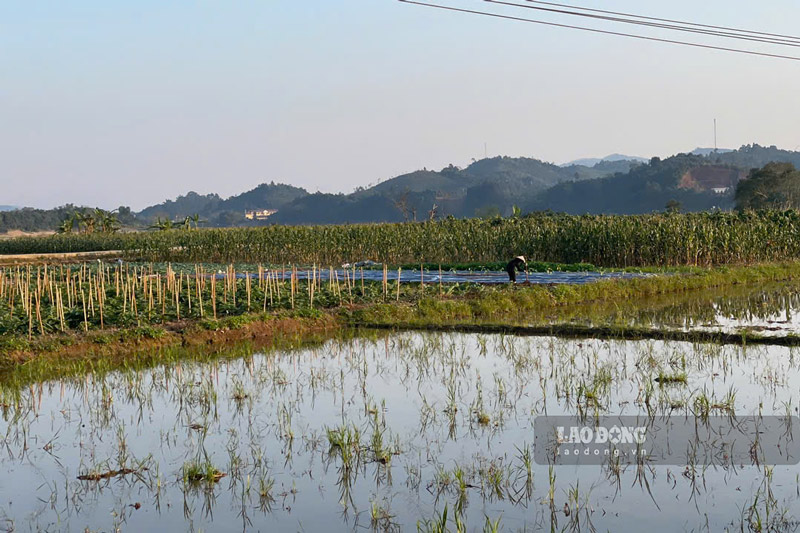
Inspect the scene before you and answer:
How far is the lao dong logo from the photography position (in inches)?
288

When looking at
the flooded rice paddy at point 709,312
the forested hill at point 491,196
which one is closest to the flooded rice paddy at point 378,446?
the flooded rice paddy at point 709,312

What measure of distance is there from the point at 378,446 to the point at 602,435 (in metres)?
1.92

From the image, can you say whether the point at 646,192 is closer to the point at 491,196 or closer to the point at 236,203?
the point at 491,196

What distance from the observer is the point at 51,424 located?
8.48 meters

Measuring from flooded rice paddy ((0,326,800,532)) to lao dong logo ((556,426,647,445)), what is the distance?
1.16 ft

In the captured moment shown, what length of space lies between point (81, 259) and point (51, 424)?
2983 centimetres

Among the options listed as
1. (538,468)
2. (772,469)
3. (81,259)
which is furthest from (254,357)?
(81,259)

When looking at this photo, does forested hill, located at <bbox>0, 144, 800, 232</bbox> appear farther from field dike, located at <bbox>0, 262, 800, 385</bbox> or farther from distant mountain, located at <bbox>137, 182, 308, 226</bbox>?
field dike, located at <bbox>0, 262, 800, 385</bbox>

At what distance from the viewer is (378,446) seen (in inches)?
279

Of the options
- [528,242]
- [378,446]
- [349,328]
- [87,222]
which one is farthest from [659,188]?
[378,446]

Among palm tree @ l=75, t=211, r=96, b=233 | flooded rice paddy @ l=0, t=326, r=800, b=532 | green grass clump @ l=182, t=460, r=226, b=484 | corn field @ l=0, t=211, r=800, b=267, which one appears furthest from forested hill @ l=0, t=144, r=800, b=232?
green grass clump @ l=182, t=460, r=226, b=484

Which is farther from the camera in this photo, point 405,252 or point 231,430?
point 405,252

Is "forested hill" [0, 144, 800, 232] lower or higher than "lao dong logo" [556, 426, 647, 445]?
higher

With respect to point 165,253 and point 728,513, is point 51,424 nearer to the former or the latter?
point 728,513
